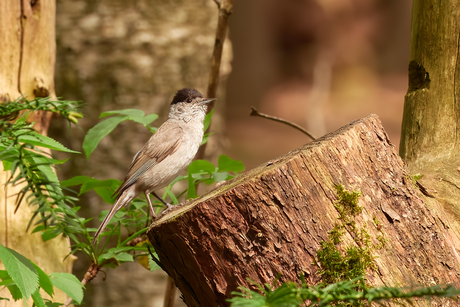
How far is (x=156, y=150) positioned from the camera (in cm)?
300

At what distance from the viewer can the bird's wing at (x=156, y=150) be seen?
292 centimetres

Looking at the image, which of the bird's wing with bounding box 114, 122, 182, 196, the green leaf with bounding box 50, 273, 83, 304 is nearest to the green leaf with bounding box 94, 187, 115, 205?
the bird's wing with bounding box 114, 122, 182, 196

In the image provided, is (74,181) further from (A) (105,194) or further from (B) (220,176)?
(B) (220,176)

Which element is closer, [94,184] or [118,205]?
[94,184]

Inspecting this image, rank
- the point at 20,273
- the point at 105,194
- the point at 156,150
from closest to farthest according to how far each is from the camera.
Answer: the point at 20,273 < the point at 105,194 < the point at 156,150

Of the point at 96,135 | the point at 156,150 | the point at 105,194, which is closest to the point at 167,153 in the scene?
the point at 156,150

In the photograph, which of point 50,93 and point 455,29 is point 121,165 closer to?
point 50,93

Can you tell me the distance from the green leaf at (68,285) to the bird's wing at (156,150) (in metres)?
1.18

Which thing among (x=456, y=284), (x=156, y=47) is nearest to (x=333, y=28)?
(x=156, y=47)

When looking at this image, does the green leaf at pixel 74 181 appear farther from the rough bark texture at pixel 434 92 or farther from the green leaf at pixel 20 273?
the rough bark texture at pixel 434 92

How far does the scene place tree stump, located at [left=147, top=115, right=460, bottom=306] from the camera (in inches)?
57.3

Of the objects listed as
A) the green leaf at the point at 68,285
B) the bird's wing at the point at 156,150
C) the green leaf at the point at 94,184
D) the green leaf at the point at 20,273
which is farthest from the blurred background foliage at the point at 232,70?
the green leaf at the point at 20,273

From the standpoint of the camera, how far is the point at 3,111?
140cm

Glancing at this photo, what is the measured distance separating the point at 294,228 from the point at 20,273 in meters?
0.88
